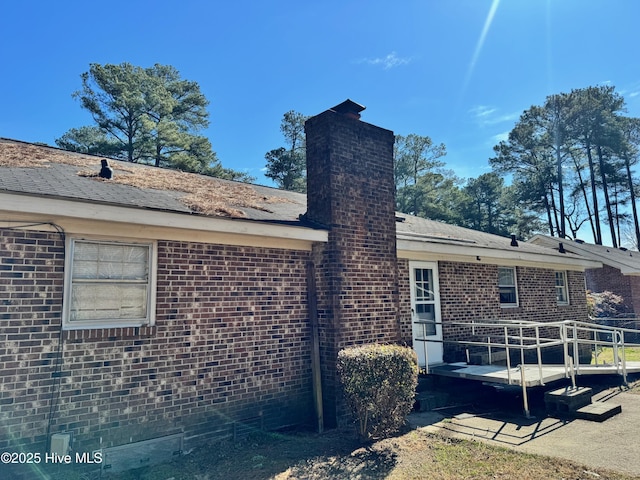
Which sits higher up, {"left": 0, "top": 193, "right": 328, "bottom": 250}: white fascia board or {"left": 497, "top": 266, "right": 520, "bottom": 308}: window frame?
{"left": 0, "top": 193, "right": 328, "bottom": 250}: white fascia board

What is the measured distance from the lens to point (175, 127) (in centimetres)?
2611

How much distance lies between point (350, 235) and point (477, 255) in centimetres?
441

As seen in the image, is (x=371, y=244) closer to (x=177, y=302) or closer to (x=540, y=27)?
(x=177, y=302)

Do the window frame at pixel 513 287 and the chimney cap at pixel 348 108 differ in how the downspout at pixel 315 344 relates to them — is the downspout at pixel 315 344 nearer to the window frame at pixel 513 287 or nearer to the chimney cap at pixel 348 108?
the chimney cap at pixel 348 108

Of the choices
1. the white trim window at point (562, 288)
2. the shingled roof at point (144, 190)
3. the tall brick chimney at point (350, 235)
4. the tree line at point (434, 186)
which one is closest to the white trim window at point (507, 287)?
the shingled roof at point (144, 190)

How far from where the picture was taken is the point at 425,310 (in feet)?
29.9

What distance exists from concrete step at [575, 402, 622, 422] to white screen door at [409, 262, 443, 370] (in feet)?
9.12

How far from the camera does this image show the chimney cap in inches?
294

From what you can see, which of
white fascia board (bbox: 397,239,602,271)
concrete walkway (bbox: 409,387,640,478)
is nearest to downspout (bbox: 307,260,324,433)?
concrete walkway (bbox: 409,387,640,478)

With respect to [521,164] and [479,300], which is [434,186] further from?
[479,300]

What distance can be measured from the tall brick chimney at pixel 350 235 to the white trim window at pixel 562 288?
350 inches

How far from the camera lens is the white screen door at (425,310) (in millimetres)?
8781

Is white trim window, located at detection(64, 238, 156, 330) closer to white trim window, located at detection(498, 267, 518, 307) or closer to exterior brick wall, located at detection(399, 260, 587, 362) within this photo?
exterior brick wall, located at detection(399, 260, 587, 362)

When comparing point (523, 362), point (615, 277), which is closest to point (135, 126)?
point (523, 362)
